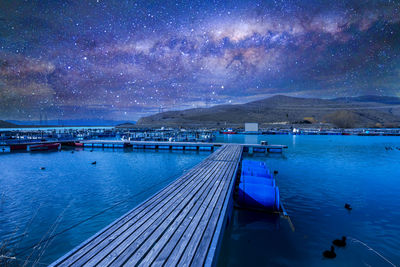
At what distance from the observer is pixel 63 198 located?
13305 millimetres

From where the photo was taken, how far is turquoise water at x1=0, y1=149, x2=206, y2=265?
841cm

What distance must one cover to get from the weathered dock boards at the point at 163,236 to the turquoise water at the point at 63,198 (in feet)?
7.62

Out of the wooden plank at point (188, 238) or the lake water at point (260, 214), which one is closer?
the wooden plank at point (188, 238)

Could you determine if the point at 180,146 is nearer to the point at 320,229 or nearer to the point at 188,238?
the point at 320,229

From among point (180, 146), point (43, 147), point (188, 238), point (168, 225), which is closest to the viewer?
point (188, 238)

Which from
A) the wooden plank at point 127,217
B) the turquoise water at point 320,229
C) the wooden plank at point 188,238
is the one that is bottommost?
the turquoise water at point 320,229

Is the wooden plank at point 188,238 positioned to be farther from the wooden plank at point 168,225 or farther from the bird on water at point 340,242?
the bird on water at point 340,242

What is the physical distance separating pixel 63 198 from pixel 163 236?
11723 millimetres

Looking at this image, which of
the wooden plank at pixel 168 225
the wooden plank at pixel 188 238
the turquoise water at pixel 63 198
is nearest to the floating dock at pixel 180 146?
the turquoise water at pixel 63 198

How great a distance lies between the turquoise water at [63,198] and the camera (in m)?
8.41

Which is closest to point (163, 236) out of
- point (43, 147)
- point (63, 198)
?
point (63, 198)

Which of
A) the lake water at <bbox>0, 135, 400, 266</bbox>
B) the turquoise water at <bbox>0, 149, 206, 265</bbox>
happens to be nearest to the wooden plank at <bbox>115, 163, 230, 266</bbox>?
the lake water at <bbox>0, 135, 400, 266</bbox>

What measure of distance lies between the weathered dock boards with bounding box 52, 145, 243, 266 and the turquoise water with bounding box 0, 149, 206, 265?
2.32 meters

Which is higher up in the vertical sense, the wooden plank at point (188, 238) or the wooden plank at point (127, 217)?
the wooden plank at point (127, 217)
